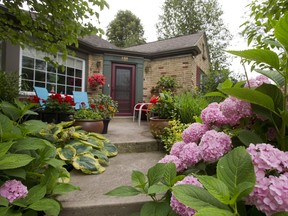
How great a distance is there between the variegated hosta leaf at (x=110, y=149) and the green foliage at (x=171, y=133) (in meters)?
0.78

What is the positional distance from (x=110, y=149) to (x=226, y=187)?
2.67 meters

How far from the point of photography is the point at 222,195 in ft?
1.72

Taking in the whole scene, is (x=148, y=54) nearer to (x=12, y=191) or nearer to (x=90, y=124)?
(x=90, y=124)

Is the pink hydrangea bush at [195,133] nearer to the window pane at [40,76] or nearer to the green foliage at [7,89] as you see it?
the green foliage at [7,89]

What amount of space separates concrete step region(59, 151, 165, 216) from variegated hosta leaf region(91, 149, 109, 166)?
0.08 metres

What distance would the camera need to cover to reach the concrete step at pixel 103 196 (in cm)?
161

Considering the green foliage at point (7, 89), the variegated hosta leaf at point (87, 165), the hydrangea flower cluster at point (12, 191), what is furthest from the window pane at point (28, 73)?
the hydrangea flower cluster at point (12, 191)

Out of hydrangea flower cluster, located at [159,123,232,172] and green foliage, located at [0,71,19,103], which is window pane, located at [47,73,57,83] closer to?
green foliage, located at [0,71,19,103]

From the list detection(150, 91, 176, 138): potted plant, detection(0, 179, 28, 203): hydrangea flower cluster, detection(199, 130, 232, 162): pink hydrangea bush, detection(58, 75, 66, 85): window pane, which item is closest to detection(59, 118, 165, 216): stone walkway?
detection(150, 91, 176, 138): potted plant

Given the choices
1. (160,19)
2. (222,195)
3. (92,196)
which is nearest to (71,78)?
(92,196)

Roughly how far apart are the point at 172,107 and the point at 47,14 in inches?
96.0

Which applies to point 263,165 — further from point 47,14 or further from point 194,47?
point 194,47

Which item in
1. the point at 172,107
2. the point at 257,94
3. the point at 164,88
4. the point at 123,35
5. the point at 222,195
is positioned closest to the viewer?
the point at 222,195

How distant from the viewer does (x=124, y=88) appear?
872 centimetres
